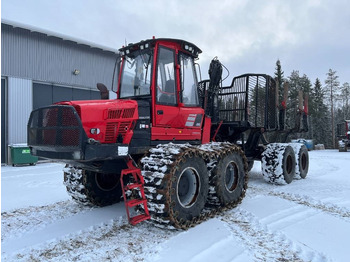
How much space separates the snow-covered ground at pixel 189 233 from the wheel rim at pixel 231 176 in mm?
471

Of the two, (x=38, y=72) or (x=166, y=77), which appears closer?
(x=166, y=77)

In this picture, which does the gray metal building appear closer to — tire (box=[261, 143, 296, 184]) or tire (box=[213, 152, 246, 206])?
tire (box=[261, 143, 296, 184])

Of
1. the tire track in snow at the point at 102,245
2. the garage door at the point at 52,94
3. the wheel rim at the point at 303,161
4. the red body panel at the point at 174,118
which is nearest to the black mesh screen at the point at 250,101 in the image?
the wheel rim at the point at 303,161

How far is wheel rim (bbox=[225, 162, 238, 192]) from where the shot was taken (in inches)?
247

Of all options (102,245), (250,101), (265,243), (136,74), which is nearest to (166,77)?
(136,74)

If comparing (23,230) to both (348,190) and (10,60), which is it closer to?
(348,190)

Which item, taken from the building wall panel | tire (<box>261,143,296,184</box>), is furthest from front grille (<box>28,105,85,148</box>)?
the building wall panel

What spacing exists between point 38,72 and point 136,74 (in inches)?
485

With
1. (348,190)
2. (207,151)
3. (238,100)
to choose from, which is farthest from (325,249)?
(238,100)

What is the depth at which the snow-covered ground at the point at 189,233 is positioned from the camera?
12.5 feet

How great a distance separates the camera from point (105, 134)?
15.3ft

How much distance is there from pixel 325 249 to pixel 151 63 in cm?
389

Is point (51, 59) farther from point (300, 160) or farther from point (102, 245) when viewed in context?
point (102, 245)

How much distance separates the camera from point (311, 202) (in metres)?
6.52
